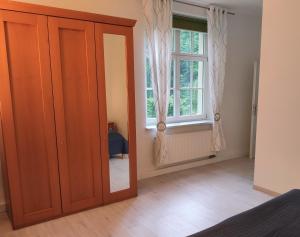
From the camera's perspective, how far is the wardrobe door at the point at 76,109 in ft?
7.37

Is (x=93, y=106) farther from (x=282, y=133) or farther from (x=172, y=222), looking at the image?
(x=282, y=133)

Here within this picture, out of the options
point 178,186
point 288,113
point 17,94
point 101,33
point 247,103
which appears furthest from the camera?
point 247,103

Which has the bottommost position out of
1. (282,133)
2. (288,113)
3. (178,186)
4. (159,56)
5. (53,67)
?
(178,186)

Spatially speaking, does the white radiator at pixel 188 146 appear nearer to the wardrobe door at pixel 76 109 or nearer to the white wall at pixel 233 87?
the white wall at pixel 233 87

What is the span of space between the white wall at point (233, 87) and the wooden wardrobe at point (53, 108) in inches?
25.9

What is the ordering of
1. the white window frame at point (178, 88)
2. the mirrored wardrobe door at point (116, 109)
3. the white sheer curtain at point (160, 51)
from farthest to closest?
1. the white window frame at point (178, 88)
2. the white sheer curtain at point (160, 51)
3. the mirrored wardrobe door at point (116, 109)

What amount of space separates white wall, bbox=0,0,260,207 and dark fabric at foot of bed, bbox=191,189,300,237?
2.15m

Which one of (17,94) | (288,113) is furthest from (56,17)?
(288,113)

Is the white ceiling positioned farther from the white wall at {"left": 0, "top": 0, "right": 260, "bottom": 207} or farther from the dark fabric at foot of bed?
the dark fabric at foot of bed

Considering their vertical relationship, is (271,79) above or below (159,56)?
below

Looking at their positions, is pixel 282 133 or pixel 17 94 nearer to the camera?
pixel 17 94

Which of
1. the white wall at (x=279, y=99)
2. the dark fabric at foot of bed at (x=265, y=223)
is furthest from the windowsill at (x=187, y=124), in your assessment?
the dark fabric at foot of bed at (x=265, y=223)

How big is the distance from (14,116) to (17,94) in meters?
0.20

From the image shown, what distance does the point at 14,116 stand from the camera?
6.85ft
